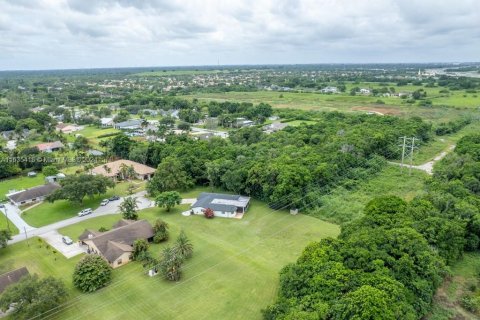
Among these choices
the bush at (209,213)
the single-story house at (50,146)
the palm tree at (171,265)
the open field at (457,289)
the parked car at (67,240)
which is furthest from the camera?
the single-story house at (50,146)

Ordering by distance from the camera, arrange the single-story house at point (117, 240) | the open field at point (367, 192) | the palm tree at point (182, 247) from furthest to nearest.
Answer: the open field at point (367, 192)
the single-story house at point (117, 240)
the palm tree at point (182, 247)

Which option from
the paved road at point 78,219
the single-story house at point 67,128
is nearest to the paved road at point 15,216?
the paved road at point 78,219

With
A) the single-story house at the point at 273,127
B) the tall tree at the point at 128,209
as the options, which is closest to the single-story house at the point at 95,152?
the tall tree at the point at 128,209

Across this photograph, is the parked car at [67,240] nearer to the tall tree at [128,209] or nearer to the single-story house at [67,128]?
the tall tree at [128,209]

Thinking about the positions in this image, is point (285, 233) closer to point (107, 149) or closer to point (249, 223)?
point (249, 223)

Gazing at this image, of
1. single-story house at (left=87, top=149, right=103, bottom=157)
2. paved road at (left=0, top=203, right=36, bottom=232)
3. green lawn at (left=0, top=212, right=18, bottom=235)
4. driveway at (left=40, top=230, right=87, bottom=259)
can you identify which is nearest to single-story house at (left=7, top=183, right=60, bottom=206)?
paved road at (left=0, top=203, right=36, bottom=232)

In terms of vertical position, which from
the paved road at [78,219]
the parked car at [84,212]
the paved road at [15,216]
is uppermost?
the parked car at [84,212]

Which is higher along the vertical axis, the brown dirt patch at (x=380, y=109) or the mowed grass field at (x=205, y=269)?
the brown dirt patch at (x=380, y=109)

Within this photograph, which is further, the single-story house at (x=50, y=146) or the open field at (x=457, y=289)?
the single-story house at (x=50, y=146)

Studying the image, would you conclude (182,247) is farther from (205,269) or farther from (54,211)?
(54,211)

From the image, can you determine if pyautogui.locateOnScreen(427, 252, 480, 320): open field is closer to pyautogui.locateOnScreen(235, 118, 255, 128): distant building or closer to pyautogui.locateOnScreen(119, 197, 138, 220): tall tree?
pyautogui.locateOnScreen(119, 197, 138, 220): tall tree
